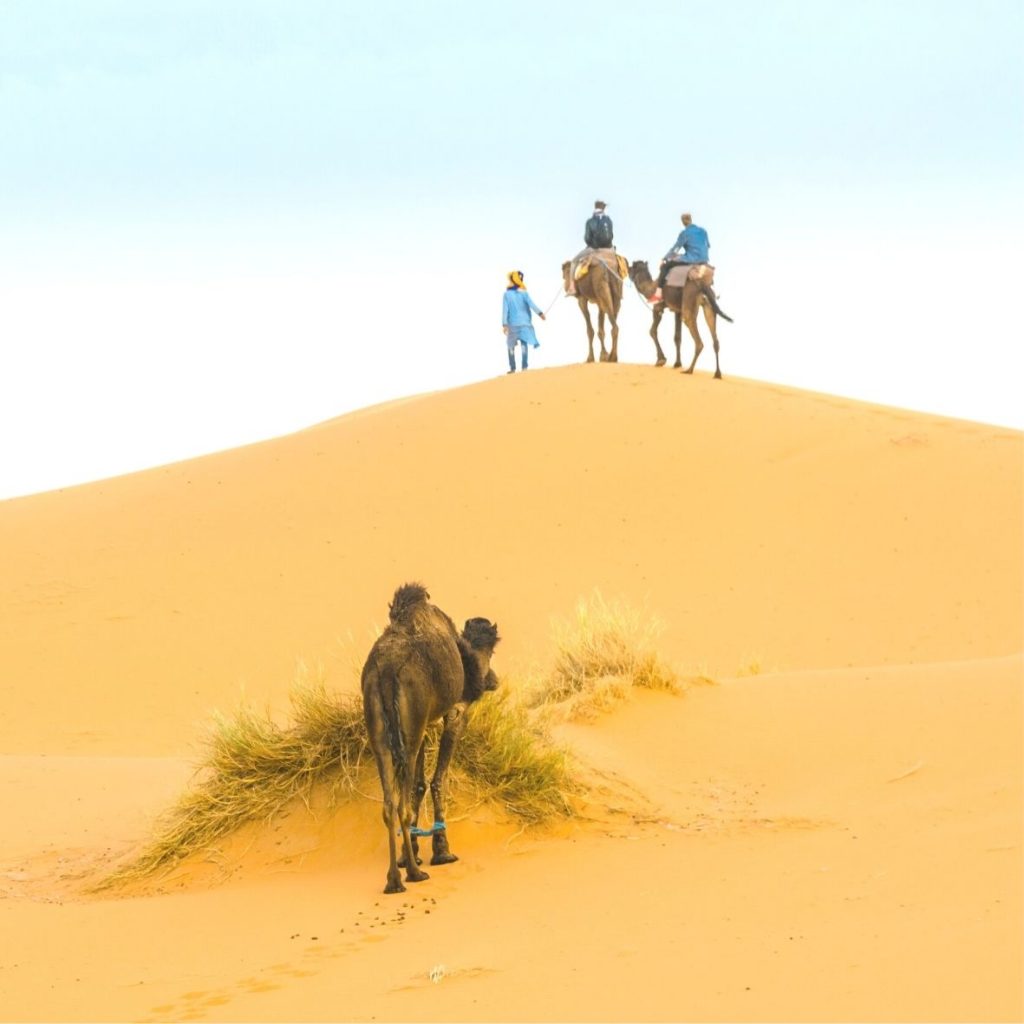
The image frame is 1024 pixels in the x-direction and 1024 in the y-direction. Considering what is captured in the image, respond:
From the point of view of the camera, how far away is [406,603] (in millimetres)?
8492

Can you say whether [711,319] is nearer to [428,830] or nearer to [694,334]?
[694,334]

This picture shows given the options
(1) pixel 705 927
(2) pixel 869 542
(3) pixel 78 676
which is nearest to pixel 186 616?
(3) pixel 78 676

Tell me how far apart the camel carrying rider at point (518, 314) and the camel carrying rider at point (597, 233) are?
90cm

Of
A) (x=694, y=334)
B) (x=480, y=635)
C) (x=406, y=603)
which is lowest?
(x=480, y=635)

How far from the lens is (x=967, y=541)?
66.0 ft

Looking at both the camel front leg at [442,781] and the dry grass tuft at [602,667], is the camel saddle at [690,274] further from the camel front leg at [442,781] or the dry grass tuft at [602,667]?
the camel front leg at [442,781]

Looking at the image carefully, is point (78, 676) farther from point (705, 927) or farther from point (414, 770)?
point (705, 927)

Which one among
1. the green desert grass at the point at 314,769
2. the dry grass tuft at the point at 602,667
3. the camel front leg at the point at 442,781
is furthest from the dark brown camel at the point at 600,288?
the camel front leg at the point at 442,781

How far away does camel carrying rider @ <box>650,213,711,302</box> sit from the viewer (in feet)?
78.7


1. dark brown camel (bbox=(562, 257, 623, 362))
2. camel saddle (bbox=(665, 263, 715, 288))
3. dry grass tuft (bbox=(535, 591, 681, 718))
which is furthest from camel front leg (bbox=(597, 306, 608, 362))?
dry grass tuft (bbox=(535, 591, 681, 718))

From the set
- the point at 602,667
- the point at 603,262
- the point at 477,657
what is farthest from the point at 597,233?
the point at 477,657

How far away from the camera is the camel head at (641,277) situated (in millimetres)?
26859

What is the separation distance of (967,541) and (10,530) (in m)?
13.6

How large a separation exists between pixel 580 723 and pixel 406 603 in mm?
3305
